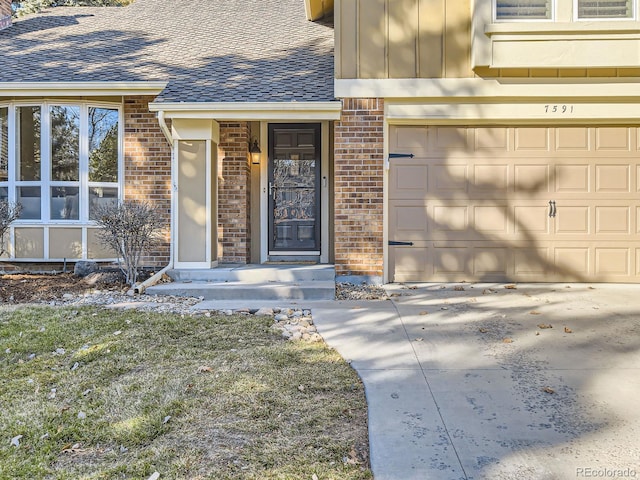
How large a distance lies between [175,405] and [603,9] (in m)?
6.95

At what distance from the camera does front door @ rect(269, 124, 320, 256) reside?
772 centimetres

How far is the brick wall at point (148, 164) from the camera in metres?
7.30

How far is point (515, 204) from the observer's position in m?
6.54

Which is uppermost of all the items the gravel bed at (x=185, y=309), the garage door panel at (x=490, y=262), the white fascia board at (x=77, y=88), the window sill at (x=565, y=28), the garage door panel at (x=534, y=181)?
the window sill at (x=565, y=28)

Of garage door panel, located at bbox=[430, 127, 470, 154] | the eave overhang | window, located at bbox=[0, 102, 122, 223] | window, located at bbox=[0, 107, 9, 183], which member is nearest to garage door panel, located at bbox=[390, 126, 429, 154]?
garage door panel, located at bbox=[430, 127, 470, 154]

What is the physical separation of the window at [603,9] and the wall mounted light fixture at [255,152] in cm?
487

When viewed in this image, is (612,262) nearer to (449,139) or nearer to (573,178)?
(573,178)

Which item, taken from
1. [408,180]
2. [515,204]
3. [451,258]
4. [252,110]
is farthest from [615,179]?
[252,110]

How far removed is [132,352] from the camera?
3699 millimetres

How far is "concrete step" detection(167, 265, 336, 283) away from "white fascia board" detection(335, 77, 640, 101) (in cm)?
246

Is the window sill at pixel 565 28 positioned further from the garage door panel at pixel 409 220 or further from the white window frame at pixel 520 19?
the garage door panel at pixel 409 220

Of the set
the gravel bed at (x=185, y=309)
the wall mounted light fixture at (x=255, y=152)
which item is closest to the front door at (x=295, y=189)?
the wall mounted light fixture at (x=255, y=152)

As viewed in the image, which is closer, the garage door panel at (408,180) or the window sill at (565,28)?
the window sill at (565,28)

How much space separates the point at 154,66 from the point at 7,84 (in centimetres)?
207
